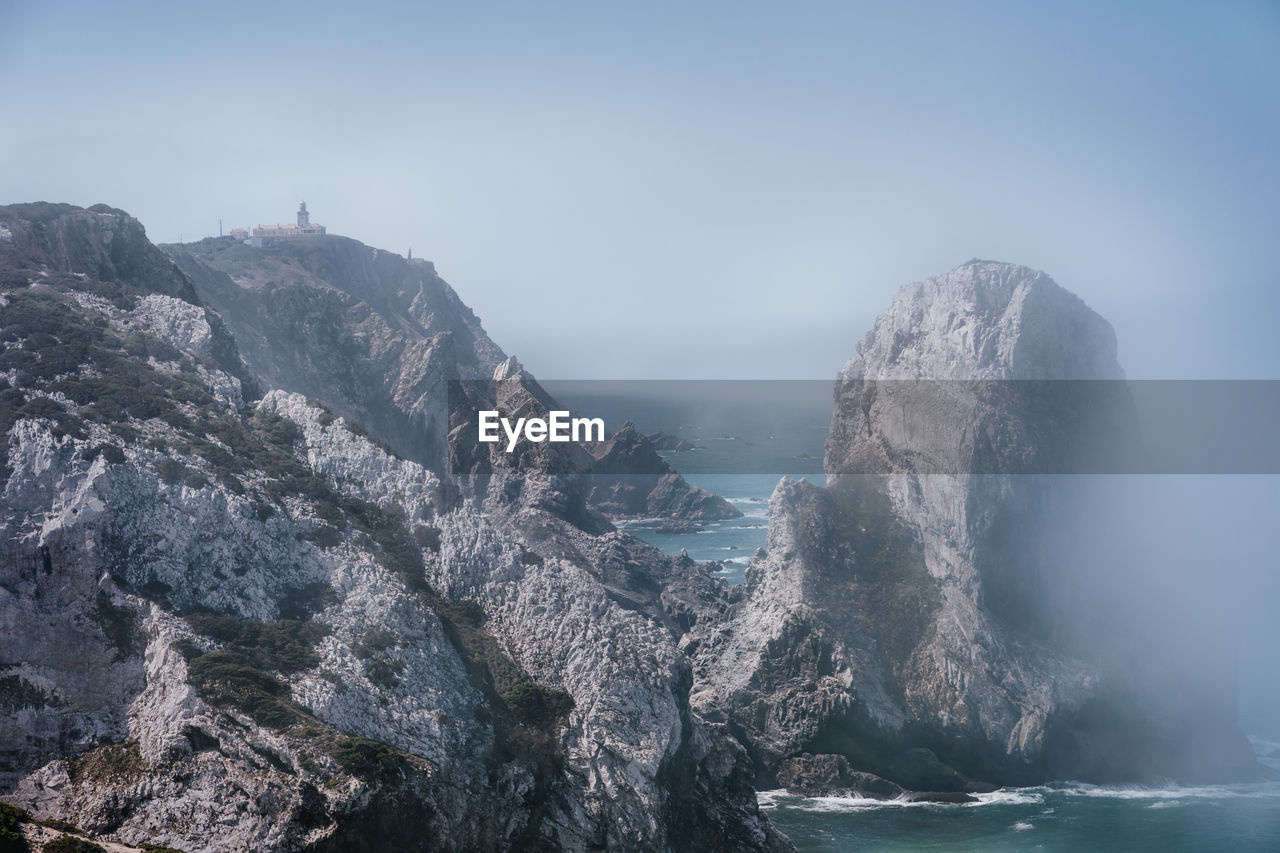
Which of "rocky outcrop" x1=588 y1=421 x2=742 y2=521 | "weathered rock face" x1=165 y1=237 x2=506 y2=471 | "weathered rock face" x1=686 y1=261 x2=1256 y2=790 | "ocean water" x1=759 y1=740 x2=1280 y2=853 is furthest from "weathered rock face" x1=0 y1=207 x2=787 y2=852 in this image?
"rocky outcrop" x1=588 y1=421 x2=742 y2=521

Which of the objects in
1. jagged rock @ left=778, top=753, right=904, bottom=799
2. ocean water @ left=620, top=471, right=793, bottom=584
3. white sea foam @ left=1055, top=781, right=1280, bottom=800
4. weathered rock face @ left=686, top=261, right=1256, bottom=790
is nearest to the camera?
jagged rock @ left=778, top=753, right=904, bottom=799

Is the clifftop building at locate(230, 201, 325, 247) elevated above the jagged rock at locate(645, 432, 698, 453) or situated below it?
above

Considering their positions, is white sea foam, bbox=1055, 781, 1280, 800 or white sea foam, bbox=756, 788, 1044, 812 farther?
white sea foam, bbox=1055, 781, 1280, 800

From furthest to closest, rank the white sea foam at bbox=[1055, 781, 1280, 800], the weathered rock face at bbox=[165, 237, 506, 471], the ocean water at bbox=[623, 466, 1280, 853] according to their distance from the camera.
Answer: the weathered rock face at bbox=[165, 237, 506, 471] → the white sea foam at bbox=[1055, 781, 1280, 800] → the ocean water at bbox=[623, 466, 1280, 853]

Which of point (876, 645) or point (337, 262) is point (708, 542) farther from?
point (337, 262)

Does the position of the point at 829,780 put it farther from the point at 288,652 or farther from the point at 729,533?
the point at 729,533

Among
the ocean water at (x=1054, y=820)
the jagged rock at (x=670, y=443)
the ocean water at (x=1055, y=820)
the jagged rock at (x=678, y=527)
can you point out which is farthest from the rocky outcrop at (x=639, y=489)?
the ocean water at (x=1054, y=820)

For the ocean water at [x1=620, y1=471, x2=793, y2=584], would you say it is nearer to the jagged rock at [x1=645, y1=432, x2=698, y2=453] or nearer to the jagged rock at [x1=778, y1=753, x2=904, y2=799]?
the jagged rock at [x1=645, y1=432, x2=698, y2=453]

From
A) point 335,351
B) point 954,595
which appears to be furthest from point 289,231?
point 954,595

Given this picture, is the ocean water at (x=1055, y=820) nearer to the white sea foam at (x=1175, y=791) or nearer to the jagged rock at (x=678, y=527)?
the white sea foam at (x=1175, y=791)
